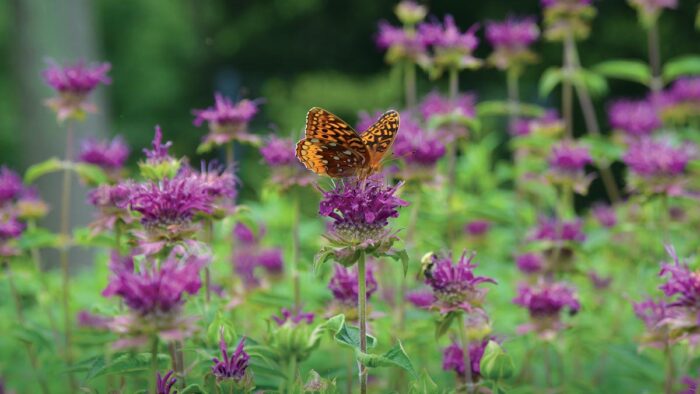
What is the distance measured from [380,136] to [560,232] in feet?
3.97

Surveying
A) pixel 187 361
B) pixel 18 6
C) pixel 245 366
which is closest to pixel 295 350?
pixel 245 366

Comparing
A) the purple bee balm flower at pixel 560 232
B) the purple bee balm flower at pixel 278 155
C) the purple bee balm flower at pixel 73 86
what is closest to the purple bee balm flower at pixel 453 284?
the purple bee balm flower at pixel 278 155

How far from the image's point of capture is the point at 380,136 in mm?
2406

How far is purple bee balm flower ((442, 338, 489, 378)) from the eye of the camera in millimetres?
2398

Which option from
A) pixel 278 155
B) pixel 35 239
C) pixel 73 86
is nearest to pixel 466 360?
pixel 278 155

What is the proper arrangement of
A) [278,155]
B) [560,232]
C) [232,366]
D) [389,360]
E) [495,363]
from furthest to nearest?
[560,232], [278,155], [495,363], [232,366], [389,360]

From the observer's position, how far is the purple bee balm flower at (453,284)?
2260 mm

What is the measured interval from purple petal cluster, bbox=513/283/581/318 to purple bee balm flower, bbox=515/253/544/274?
0.74 meters

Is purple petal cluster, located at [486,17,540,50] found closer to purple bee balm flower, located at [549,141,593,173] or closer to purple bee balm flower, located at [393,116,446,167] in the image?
purple bee balm flower, located at [549,141,593,173]

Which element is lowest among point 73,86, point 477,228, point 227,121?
point 477,228

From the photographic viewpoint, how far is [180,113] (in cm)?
1565

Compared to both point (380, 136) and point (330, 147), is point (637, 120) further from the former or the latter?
point (330, 147)

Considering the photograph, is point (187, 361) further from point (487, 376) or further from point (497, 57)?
point (497, 57)

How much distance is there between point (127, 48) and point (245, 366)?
14.9m
